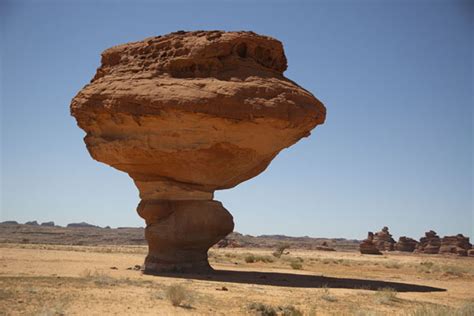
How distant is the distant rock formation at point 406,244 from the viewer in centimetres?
6400

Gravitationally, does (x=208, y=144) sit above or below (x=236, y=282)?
above

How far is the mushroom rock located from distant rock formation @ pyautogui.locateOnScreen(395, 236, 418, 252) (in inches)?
1950

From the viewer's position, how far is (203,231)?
18.8 meters

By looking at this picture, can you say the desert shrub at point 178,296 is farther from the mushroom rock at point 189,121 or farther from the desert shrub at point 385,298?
the mushroom rock at point 189,121

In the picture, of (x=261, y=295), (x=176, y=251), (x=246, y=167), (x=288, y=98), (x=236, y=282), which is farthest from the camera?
(x=246, y=167)

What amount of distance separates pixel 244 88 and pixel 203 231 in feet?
18.1

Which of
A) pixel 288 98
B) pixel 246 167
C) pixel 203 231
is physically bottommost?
pixel 203 231

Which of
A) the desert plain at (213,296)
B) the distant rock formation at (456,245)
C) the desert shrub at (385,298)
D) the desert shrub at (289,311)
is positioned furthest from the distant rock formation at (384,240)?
the desert shrub at (289,311)

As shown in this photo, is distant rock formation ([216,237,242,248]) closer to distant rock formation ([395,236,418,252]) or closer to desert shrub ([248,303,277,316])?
distant rock formation ([395,236,418,252])

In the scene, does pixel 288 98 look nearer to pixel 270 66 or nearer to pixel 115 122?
pixel 270 66

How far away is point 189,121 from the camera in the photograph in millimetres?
17828

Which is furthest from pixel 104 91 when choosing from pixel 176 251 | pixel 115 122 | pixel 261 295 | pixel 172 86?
pixel 261 295

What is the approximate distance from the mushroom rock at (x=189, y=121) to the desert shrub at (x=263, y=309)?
25.6 ft

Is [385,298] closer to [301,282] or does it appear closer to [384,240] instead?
[301,282]
